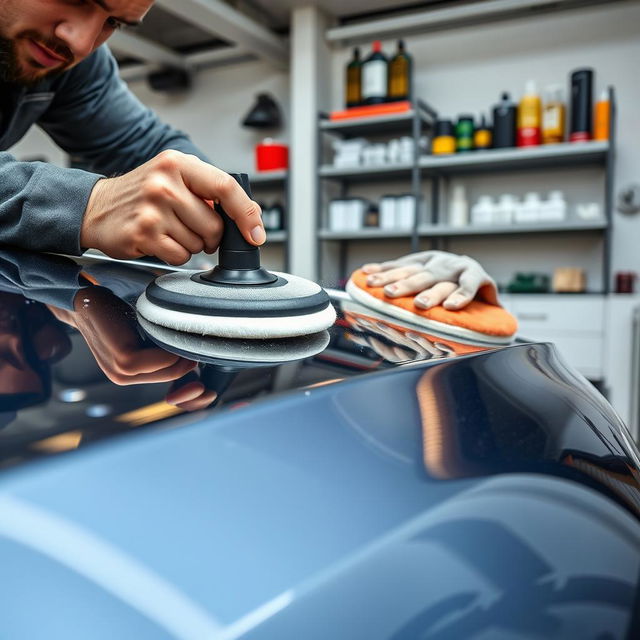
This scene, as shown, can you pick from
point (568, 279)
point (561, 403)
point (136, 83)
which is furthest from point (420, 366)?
point (136, 83)

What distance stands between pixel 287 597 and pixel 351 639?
0.08 ft

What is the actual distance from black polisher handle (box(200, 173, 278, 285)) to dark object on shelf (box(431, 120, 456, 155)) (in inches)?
130

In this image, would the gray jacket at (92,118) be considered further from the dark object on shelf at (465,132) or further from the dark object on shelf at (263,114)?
the dark object on shelf at (263,114)

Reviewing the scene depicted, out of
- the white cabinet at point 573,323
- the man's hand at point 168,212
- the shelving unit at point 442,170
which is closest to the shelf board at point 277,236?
the shelving unit at point 442,170

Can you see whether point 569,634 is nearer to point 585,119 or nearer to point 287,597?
point 287,597

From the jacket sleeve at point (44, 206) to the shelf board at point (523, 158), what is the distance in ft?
9.99

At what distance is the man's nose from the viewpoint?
2.92 feet

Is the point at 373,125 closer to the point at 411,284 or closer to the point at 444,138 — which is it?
the point at 444,138

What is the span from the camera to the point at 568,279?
10.7ft

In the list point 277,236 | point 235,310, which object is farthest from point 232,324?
point 277,236

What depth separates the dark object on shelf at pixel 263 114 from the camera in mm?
4035

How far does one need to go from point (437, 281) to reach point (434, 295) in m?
0.04

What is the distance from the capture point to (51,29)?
897mm

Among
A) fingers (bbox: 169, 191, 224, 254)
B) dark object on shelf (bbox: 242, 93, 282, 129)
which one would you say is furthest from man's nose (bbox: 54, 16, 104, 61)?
dark object on shelf (bbox: 242, 93, 282, 129)
